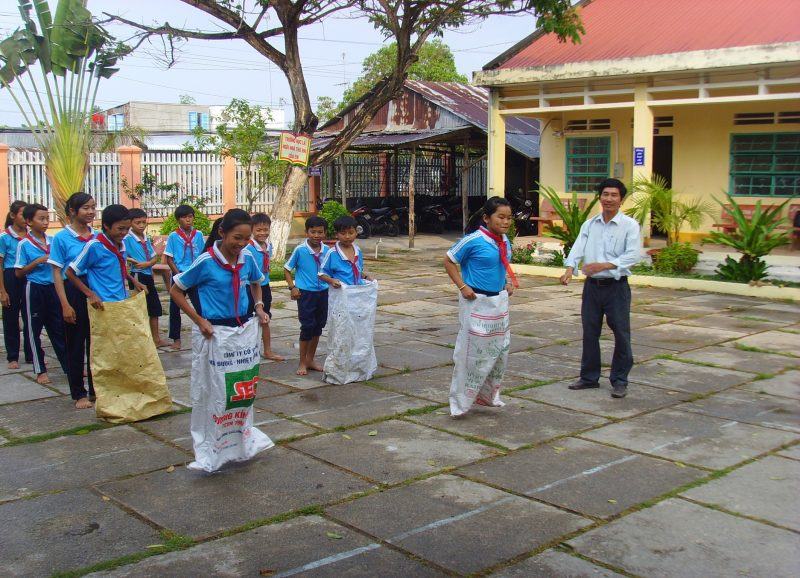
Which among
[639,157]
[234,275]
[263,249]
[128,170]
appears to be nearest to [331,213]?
[128,170]

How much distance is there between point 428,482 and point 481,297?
1.57 metres

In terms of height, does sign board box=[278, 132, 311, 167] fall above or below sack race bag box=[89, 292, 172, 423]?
above

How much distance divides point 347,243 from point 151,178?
11034 millimetres

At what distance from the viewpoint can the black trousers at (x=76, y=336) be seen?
616 cm

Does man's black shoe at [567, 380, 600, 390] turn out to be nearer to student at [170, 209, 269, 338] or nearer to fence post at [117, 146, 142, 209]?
student at [170, 209, 269, 338]

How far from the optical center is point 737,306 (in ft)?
36.4

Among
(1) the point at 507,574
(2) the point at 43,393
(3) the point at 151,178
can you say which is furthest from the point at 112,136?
(1) the point at 507,574

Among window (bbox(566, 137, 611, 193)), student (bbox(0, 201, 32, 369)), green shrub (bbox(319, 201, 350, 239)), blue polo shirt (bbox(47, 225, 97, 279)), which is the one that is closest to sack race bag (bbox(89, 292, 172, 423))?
blue polo shirt (bbox(47, 225, 97, 279))

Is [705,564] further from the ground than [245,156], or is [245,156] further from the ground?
[245,156]

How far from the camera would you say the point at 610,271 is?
6.40 meters

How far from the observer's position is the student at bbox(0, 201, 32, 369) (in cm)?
748

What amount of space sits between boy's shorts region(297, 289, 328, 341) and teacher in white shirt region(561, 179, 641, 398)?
2.09m

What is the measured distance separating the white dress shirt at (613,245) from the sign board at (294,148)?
887cm

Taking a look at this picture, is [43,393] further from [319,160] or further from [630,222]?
[319,160]
